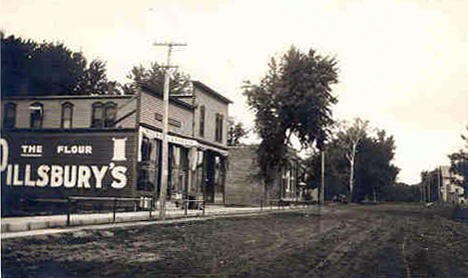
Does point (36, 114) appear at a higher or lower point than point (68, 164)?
higher

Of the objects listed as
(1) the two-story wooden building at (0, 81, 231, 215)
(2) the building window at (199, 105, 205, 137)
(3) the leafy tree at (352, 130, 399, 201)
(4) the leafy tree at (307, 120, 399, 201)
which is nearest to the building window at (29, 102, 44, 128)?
(1) the two-story wooden building at (0, 81, 231, 215)

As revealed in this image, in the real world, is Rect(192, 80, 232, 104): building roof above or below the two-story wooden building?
above

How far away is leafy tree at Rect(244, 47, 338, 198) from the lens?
4094 centimetres

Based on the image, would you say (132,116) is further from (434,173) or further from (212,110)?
(434,173)

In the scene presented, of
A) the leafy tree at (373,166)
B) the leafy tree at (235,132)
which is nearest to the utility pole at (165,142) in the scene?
the leafy tree at (235,132)

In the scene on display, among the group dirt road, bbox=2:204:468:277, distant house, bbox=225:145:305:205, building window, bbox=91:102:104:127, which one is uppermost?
building window, bbox=91:102:104:127

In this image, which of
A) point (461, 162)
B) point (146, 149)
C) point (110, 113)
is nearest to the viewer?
point (146, 149)

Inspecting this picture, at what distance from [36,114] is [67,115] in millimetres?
2424

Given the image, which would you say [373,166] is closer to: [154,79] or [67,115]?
[154,79]

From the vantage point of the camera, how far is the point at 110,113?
3095cm

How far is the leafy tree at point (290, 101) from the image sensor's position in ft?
134

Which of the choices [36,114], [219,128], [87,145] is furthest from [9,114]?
[219,128]

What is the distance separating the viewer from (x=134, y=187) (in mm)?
27828

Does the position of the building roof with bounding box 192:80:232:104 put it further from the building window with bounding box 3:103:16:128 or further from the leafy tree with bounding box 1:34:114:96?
the leafy tree with bounding box 1:34:114:96
